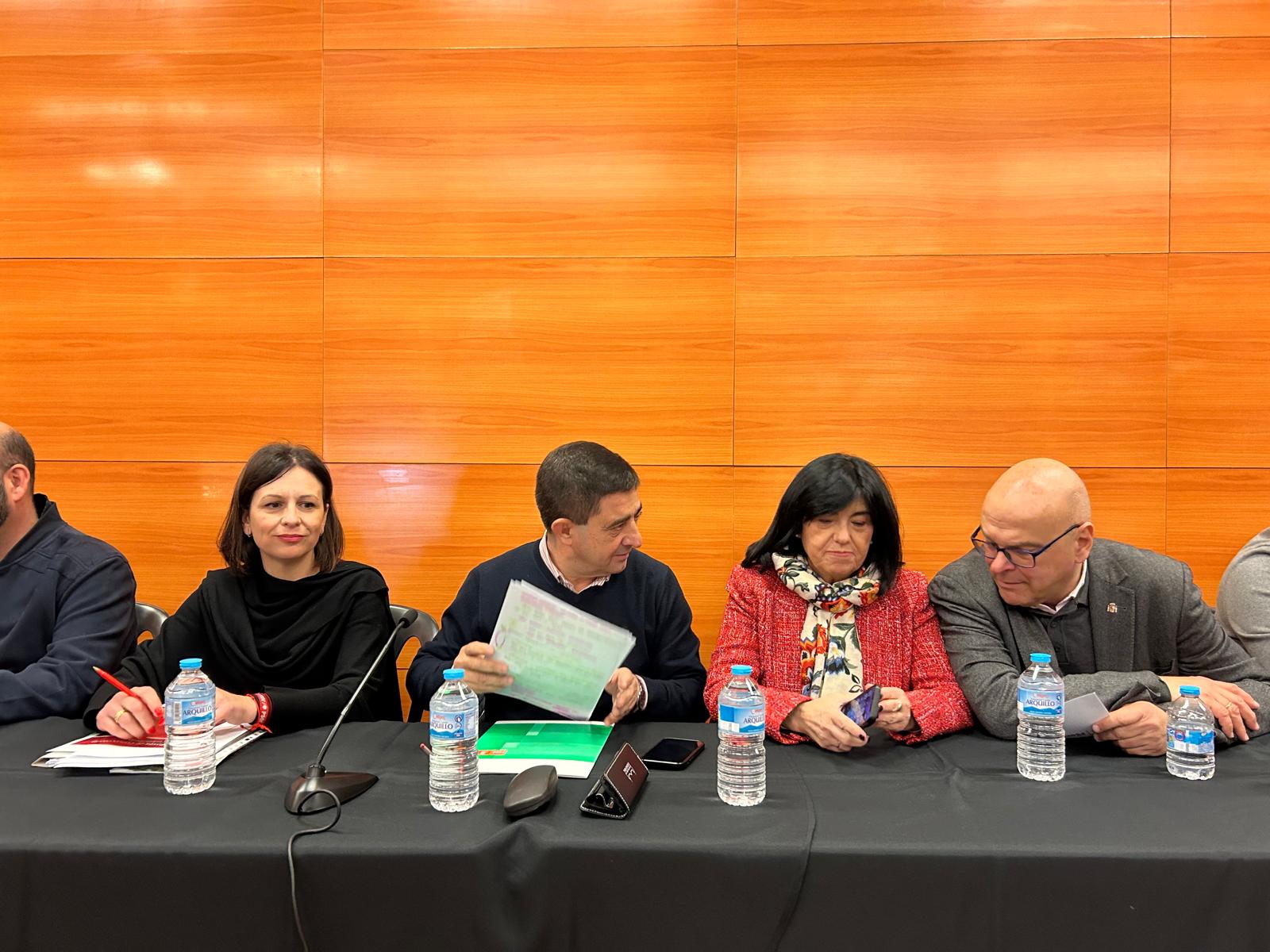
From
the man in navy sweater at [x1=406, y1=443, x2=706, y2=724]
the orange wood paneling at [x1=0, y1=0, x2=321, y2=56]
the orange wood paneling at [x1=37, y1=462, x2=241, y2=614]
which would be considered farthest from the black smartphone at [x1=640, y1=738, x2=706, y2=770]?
the orange wood paneling at [x1=0, y1=0, x2=321, y2=56]

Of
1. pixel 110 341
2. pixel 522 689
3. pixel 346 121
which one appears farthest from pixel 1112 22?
pixel 110 341

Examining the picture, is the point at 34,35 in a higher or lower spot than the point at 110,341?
higher

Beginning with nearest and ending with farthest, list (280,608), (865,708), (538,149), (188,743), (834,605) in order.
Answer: (188,743)
(865,708)
(834,605)
(280,608)
(538,149)

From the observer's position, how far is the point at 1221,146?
284cm

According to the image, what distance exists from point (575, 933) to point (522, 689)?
0.59 metres

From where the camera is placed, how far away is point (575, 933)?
123 cm

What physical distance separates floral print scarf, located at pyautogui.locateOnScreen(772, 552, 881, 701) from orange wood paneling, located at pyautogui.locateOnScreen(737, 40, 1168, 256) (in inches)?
52.9

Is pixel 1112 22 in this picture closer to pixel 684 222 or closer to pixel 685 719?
pixel 684 222

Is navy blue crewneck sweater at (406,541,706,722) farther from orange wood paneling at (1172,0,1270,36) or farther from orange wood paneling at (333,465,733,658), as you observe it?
orange wood paneling at (1172,0,1270,36)

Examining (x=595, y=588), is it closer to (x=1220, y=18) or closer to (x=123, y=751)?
(x=123, y=751)

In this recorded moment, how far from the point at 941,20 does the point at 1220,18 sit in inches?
36.1

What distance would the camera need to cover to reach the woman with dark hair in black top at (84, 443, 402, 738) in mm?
2070

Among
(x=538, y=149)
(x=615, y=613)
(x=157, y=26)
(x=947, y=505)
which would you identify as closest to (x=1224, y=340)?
(x=947, y=505)

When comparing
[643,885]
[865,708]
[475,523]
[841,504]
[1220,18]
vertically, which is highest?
[1220,18]
